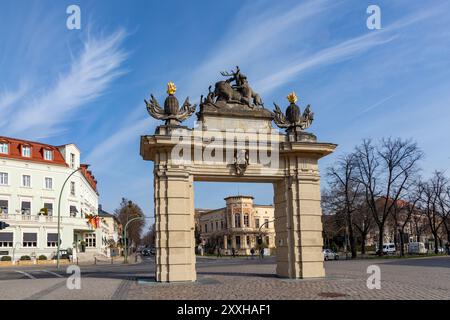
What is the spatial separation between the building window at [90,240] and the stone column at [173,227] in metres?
50.5

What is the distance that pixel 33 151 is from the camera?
57344 millimetres

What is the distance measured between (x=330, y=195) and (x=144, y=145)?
37537 mm

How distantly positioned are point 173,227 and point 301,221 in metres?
5.14

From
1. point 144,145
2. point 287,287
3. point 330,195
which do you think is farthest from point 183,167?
point 330,195

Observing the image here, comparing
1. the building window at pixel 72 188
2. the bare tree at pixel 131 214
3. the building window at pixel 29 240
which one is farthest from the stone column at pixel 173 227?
the bare tree at pixel 131 214

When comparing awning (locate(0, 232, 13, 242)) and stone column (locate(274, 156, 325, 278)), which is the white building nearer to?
awning (locate(0, 232, 13, 242))

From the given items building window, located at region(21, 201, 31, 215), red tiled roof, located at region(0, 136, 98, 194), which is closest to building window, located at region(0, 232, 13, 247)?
building window, located at region(21, 201, 31, 215)

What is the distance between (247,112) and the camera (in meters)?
20.3

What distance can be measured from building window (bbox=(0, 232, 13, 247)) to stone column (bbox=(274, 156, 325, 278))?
40.2 metres

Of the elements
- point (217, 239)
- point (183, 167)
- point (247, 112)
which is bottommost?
point (217, 239)

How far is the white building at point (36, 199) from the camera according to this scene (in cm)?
5316

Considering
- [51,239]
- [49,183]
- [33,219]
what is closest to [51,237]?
[51,239]

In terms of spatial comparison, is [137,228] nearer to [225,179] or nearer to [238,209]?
[238,209]

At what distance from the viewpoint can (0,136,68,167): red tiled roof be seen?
54719 millimetres
